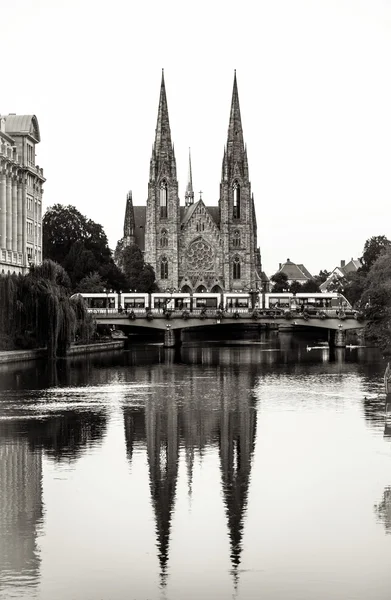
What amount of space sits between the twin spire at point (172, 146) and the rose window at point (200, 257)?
41.3 ft

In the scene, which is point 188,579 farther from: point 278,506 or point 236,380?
point 236,380

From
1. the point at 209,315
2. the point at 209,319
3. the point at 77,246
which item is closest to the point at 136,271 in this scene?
the point at 77,246

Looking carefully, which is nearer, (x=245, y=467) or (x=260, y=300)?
(x=245, y=467)

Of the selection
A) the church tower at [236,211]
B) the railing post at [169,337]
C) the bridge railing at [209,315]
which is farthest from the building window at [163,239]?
the railing post at [169,337]

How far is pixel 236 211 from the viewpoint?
19275 centimetres

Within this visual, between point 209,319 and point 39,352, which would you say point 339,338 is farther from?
point 39,352

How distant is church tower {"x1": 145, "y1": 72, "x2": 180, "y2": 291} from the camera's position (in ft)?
606

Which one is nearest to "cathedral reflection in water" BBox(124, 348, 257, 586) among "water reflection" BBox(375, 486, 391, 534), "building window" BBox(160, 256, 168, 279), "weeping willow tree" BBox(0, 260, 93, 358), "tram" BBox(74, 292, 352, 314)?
"water reflection" BBox(375, 486, 391, 534)

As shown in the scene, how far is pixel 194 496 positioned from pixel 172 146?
160276 millimetres

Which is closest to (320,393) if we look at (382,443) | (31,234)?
(382,443)

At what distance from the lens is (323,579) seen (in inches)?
818

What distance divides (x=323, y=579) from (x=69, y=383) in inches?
1593

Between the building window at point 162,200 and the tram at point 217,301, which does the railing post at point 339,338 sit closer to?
the tram at point 217,301

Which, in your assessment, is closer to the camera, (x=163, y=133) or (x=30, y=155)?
(x=30, y=155)
